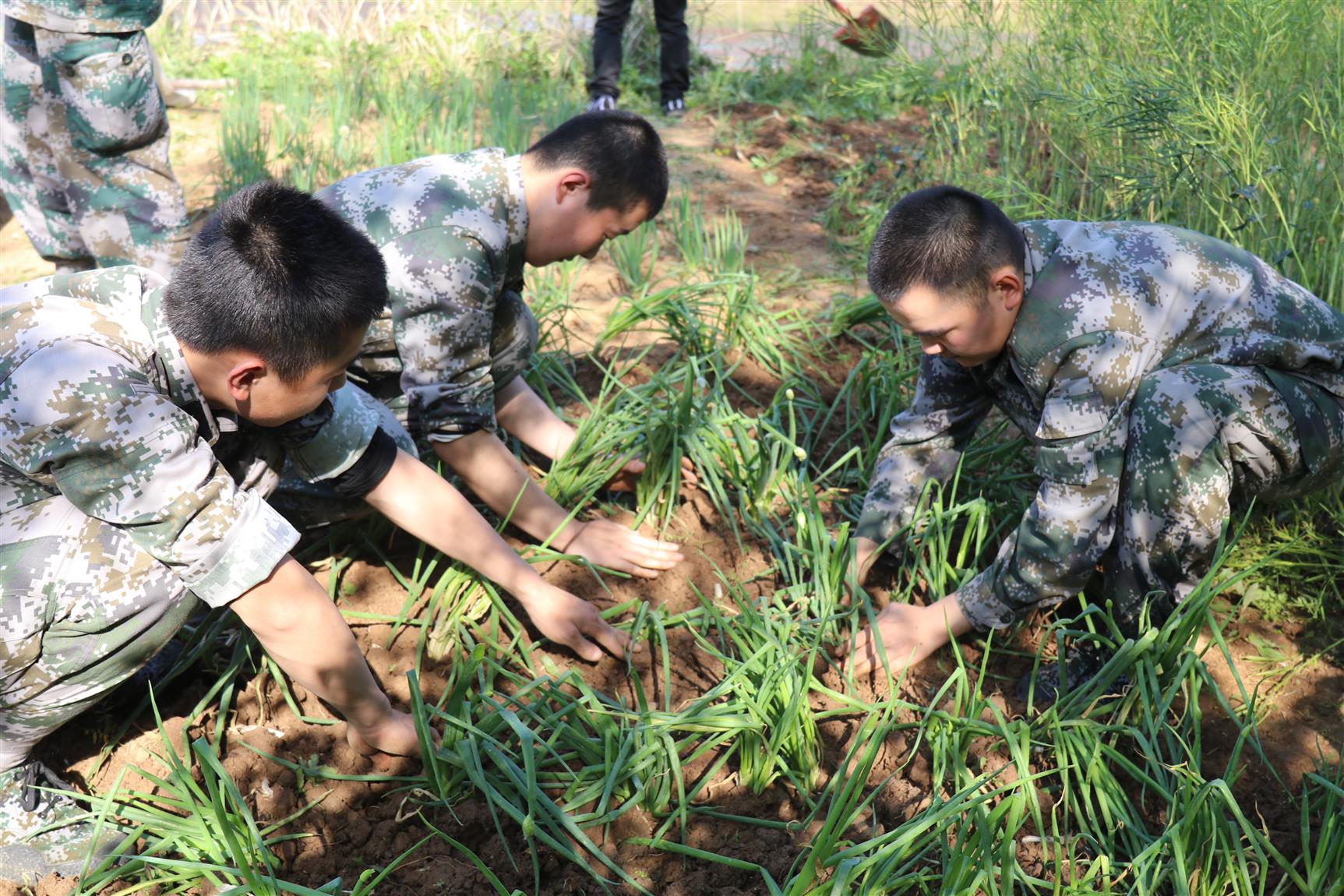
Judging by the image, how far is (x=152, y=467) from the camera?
1.63m

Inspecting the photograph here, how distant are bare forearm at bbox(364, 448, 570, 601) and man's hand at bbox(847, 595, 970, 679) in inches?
28.0

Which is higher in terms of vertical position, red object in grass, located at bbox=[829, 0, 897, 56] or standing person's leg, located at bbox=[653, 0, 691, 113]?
red object in grass, located at bbox=[829, 0, 897, 56]

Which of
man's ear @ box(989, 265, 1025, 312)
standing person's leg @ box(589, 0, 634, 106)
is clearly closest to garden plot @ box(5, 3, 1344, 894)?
man's ear @ box(989, 265, 1025, 312)

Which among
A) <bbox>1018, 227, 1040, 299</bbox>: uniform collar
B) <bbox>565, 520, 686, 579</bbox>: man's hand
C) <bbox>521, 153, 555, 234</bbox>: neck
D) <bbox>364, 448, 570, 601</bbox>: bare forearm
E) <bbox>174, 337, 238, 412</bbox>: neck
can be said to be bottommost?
<bbox>565, 520, 686, 579</bbox>: man's hand

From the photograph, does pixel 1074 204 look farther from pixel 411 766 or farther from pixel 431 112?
pixel 411 766

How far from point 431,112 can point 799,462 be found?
257 centimetres

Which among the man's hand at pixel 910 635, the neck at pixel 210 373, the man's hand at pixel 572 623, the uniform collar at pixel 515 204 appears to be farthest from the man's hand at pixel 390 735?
the uniform collar at pixel 515 204

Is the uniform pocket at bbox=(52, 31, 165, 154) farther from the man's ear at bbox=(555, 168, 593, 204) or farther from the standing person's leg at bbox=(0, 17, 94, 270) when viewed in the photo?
the man's ear at bbox=(555, 168, 593, 204)

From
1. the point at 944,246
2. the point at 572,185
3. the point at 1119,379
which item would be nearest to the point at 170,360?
the point at 572,185

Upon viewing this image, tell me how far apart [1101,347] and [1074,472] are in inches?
10.1

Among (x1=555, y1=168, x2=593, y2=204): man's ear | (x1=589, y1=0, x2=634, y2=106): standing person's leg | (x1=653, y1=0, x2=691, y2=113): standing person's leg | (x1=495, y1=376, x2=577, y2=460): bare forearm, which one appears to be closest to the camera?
(x1=555, y1=168, x2=593, y2=204): man's ear

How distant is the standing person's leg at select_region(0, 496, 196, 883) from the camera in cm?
174

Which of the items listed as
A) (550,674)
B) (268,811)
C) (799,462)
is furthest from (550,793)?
(799,462)

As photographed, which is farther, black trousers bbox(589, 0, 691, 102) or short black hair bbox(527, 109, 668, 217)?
black trousers bbox(589, 0, 691, 102)
